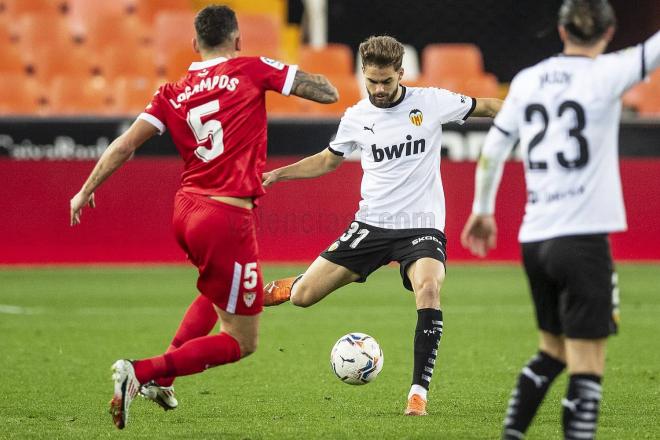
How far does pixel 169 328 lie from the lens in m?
10.7

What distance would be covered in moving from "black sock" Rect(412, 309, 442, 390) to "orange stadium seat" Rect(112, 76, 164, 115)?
10.3 m

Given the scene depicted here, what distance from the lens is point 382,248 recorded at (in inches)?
279

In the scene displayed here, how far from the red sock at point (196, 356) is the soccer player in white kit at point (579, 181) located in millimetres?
1641

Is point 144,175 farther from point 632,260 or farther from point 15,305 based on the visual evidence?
point 632,260

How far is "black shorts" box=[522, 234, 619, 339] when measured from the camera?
4.45m

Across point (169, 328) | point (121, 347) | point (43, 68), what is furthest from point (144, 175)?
point (121, 347)

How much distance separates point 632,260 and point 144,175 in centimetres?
668

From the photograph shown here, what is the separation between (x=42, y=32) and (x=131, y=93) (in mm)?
2359

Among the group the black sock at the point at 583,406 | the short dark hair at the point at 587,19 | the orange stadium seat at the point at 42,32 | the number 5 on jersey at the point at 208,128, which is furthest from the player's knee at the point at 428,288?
the orange stadium seat at the point at 42,32

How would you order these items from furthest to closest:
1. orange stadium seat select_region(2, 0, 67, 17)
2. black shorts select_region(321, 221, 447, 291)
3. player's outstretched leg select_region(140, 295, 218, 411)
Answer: orange stadium seat select_region(2, 0, 67, 17) < black shorts select_region(321, 221, 447, 291) < player's outstretched leg select_region(140, 295, 218, 411)

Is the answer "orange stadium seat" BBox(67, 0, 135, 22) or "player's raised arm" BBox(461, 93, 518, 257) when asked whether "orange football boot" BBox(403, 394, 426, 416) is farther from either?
"orange stadium seat" BBox(67, 0, 135, 22)

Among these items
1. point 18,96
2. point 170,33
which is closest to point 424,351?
point 18,96

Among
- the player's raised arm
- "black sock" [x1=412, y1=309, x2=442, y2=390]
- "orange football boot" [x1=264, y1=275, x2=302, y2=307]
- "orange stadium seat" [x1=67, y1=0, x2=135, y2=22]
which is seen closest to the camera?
the player's raised arm

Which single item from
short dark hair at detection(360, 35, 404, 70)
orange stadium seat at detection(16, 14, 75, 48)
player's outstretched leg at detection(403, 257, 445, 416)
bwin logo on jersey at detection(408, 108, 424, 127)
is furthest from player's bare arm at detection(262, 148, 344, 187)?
orange stadium seat at detection(16, 14, 75, 48)
